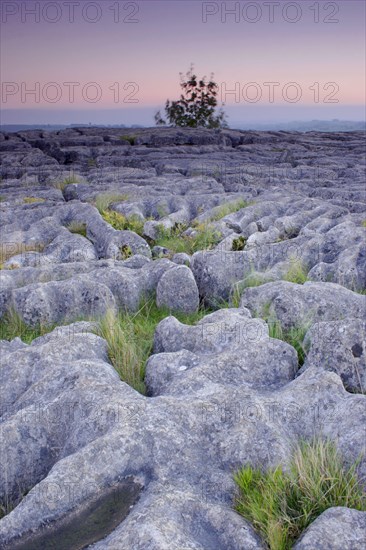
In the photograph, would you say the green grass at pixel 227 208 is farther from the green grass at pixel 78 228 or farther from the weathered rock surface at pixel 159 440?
the weathered rock surface at pixel 159 440

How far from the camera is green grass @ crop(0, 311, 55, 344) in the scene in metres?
7.63

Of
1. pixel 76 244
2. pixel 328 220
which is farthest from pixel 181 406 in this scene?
pixel 328 220

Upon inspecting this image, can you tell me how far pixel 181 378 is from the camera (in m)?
5.50

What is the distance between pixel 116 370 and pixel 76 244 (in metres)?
5.58

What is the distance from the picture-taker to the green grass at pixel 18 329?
7626 mm

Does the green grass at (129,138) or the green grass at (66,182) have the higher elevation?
the green grass at (129,138)

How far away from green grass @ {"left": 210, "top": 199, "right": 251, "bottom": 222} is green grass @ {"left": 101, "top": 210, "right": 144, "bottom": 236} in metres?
1.64

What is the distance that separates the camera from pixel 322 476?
3.94 meters

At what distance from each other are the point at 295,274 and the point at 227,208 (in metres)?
5.50

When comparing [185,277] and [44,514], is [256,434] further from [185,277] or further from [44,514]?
[185,277]

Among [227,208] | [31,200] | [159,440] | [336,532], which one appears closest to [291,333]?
[159,440]

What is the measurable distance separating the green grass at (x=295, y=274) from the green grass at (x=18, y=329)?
11.3 ft

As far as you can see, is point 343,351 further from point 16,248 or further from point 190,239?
point 16,248

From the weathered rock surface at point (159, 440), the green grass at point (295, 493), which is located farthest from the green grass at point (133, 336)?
the green grass at point (295, 493)
